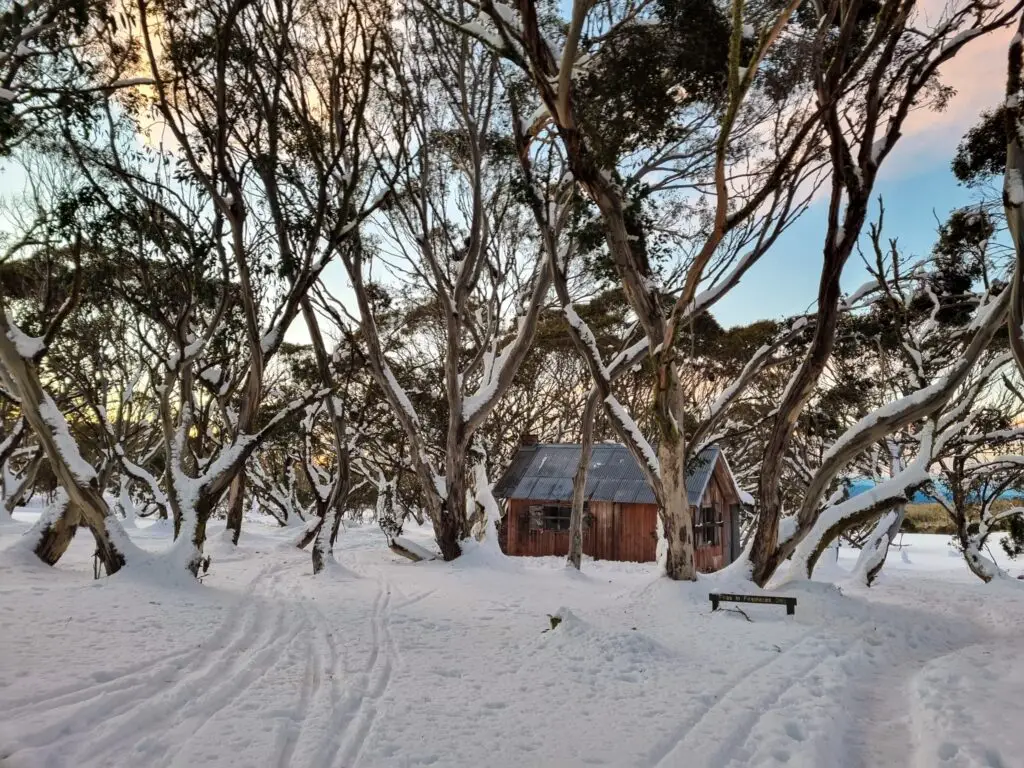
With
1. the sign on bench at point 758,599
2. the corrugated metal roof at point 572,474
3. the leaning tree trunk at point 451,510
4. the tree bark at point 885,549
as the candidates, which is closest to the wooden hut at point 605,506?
the corrugated metal roof at point 572,474

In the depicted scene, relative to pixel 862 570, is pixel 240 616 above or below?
below

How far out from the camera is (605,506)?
20.3 m

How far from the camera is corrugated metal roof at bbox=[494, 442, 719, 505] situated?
19766 millimetres

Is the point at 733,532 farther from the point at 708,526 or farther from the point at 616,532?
the point at 616,532

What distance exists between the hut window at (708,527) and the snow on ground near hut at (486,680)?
9.62 m

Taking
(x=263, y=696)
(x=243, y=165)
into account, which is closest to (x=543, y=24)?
(x=243, y=165)

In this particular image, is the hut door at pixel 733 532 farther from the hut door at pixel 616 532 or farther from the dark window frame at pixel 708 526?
the hut door at pixel 616 532

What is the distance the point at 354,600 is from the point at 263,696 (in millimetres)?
4698

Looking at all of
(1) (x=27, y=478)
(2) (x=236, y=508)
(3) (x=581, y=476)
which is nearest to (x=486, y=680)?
(3) (x=581, y=476)

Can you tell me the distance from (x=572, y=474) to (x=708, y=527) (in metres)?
4.77

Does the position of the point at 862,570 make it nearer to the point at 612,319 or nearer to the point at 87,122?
the point at 612,319

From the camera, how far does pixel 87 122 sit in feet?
28.1

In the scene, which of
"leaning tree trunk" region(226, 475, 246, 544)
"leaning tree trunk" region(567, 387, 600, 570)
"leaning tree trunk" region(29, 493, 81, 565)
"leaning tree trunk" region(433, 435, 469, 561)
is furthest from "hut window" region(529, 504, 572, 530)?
"leaning tree trunk" region(29, 493, 81, 565)

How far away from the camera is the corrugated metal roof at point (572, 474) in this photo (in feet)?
64.8
